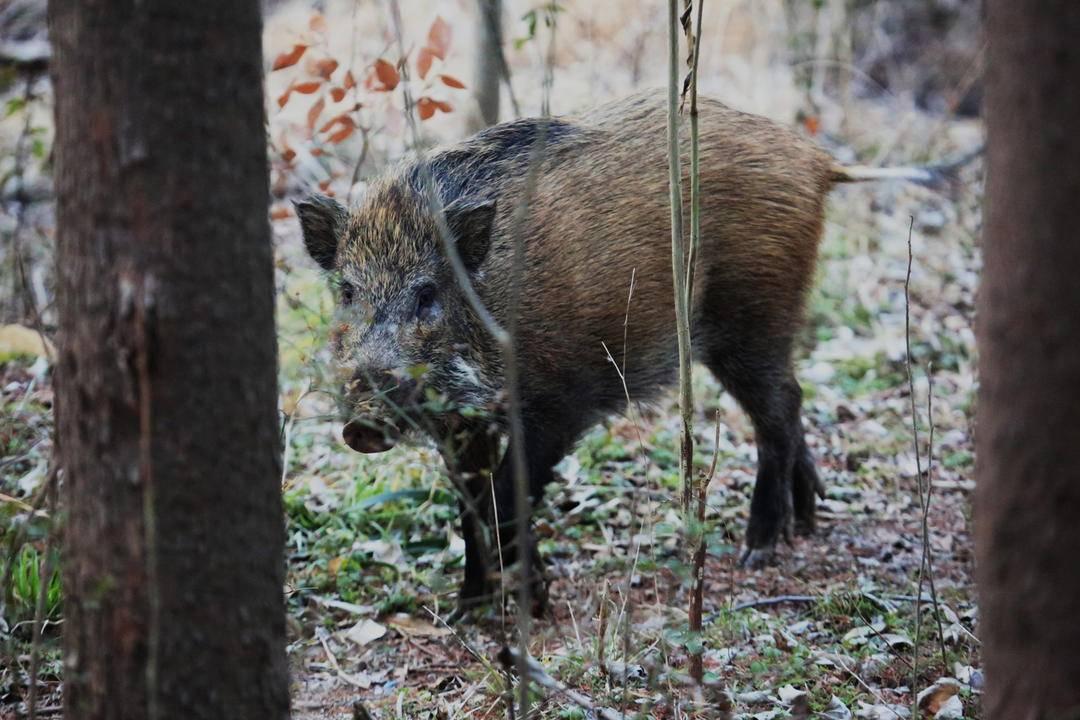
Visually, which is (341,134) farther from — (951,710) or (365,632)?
(951,710)

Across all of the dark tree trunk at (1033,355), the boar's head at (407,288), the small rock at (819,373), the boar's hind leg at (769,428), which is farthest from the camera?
the small rock at (819,373)

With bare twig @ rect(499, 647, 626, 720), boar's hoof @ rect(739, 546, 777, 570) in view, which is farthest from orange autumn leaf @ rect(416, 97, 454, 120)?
bare twig @ rect(499, 647, 626, 720)

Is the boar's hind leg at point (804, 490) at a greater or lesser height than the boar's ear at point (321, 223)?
lesser

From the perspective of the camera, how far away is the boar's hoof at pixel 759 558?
4.65 metres

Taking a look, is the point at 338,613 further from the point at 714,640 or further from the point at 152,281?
the point at 152,281

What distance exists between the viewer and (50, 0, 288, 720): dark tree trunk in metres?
1.93

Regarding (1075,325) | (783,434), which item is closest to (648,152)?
(783,434)

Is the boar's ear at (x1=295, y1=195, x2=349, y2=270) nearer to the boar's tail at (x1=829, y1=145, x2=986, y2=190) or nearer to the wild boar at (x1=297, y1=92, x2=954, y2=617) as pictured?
the wild boar at (x1=297, y1=92, x2=954, y2=617)

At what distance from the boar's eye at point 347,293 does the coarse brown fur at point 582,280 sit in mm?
20

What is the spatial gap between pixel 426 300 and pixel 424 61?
108cm

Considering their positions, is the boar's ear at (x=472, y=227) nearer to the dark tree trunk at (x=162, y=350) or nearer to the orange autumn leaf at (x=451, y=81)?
the orange autumn leaf at (x=451, y=81)

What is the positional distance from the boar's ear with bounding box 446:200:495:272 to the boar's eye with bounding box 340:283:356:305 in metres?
0.41

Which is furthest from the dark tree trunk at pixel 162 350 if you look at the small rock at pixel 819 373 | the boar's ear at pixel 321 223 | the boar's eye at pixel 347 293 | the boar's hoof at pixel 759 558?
the small rock at pixel 819 373

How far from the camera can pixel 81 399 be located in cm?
202
